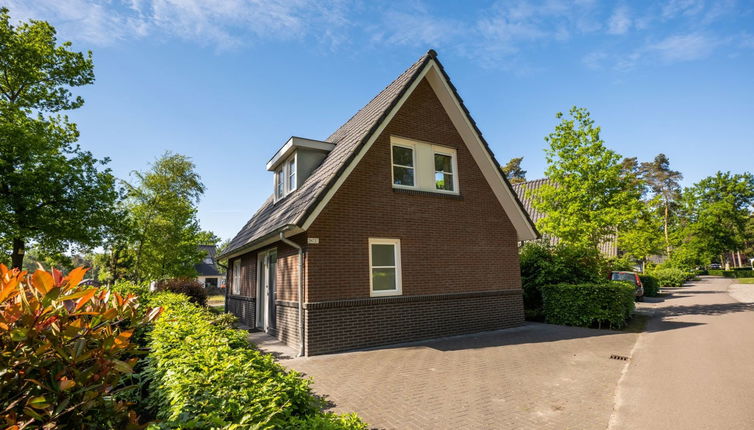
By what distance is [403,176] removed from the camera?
11273 millimetres

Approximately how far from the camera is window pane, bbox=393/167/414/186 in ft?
36.6

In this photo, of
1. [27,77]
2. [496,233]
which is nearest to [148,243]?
[27,77]

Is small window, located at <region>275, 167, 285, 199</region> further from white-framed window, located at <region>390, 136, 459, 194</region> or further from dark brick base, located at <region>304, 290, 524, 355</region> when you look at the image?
dark brick base, located at <region>304, 290, 524, 355</region>

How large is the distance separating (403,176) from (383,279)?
123 inches

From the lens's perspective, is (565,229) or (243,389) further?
(565,229)

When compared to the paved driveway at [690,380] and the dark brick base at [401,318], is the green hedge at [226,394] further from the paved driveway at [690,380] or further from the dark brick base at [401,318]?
the dark brick base at [401,318]

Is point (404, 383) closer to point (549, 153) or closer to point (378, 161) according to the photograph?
point (378, 161)

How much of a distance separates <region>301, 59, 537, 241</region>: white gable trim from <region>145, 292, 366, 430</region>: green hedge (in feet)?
23.7

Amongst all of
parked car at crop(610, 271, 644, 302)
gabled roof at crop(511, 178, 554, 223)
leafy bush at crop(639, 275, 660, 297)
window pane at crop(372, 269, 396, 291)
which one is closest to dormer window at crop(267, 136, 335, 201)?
window pane at crop(372, 269, 396, 291)

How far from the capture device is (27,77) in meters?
15.4

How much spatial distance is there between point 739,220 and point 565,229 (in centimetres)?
5448

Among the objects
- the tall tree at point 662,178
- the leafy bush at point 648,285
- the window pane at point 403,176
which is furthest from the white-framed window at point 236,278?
the tall tree at point 662,178

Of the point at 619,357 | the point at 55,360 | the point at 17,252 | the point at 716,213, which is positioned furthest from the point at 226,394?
the point at 716,213

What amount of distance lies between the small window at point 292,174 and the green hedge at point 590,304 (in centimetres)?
978
